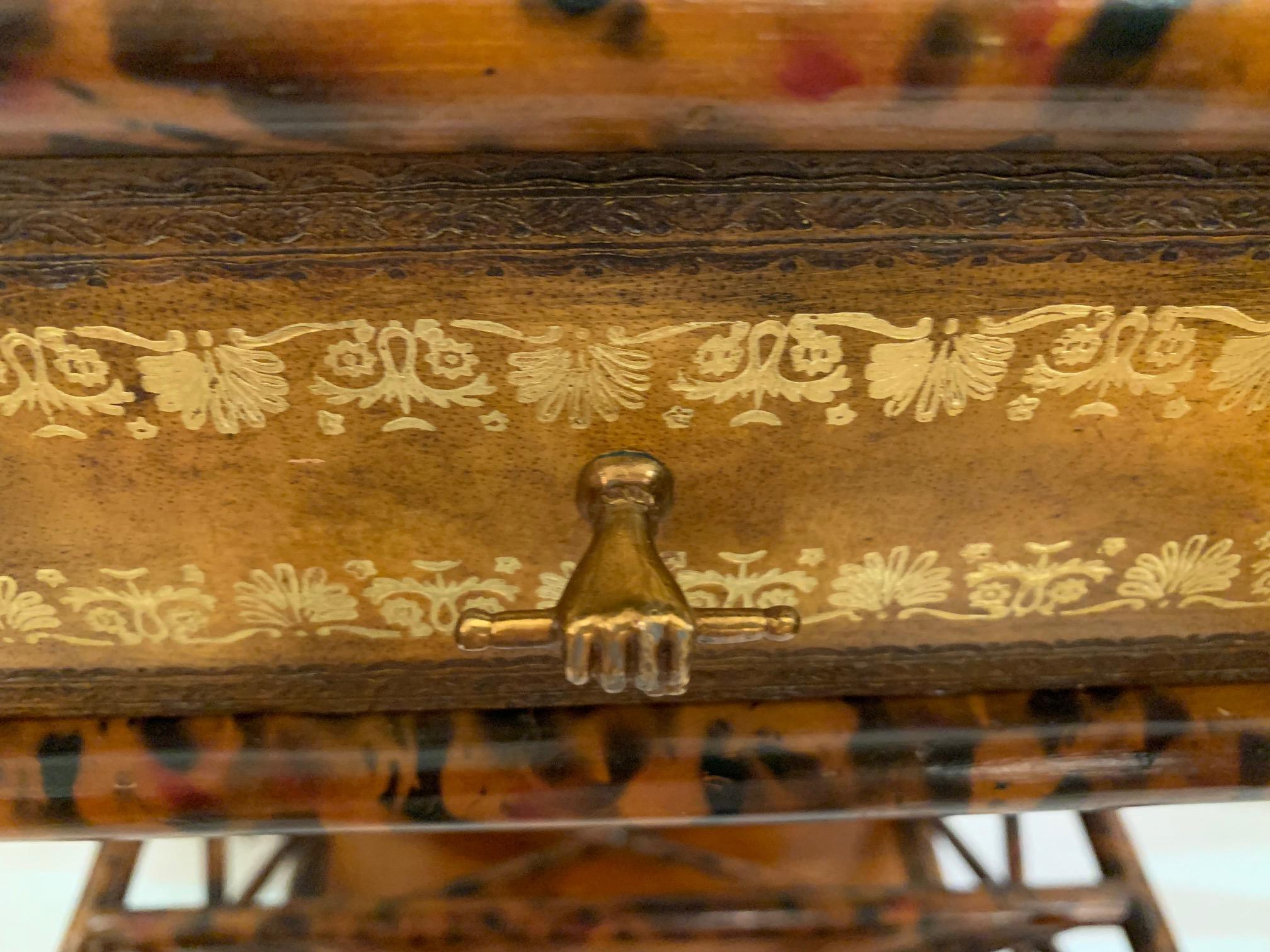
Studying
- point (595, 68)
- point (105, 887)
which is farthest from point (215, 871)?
point (595, 68)

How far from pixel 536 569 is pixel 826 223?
187mm

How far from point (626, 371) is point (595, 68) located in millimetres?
108

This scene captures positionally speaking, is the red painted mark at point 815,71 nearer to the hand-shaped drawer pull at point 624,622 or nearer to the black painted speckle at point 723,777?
the hand-shaped drawer pull at point 624,622

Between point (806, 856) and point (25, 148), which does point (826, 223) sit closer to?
point (25, 148)

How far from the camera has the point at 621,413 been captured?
1.16 ft

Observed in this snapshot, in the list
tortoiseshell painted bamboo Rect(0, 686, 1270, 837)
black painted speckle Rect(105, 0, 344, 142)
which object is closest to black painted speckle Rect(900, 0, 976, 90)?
black painted speckle Rect(105, 0, 344, 142)

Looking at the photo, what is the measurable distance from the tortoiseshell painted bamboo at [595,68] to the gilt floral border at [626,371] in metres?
0.07

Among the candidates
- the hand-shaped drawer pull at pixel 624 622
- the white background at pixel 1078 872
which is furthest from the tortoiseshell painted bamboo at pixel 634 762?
the white background at pixel 1078 872

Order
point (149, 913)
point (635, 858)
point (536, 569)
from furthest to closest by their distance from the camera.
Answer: point (635, 858) → point (149, 913) → point (536, 569)

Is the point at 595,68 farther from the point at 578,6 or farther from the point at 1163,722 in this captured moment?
the point at 1163,722

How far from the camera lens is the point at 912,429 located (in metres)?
0.37

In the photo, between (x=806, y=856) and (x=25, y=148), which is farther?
(x=806, y=856)

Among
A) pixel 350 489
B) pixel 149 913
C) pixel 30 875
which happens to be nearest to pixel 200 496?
pixel 350 489

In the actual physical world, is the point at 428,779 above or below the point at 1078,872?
below
